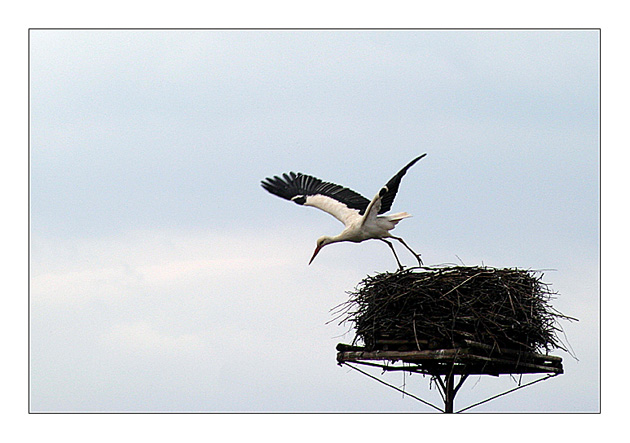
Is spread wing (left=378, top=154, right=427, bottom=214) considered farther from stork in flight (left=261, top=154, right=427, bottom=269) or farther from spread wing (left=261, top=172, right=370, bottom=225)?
spread wing (left=261, top=172, right=370, bottom=225)

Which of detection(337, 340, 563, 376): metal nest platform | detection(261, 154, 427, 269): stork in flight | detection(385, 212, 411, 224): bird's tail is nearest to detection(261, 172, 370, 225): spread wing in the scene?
detection(261, 154, 427, 269): stork in flight

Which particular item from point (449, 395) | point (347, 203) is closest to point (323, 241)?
point (347, 203)

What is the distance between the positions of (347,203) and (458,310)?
3.62 meters

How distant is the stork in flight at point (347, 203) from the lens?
12.3 m

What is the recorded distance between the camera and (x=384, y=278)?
1087cm

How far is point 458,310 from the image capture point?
10.3m

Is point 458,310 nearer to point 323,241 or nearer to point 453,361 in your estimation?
point 453,361

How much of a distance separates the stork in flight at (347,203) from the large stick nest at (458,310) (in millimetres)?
1358

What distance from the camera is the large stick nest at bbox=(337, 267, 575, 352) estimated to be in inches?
404
